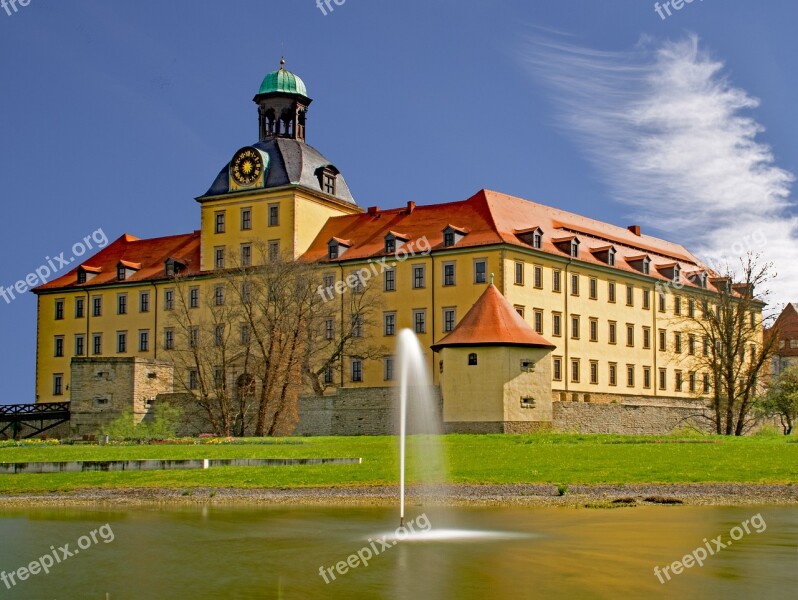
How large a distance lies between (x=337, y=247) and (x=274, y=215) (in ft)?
18.3

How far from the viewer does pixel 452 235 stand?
70.2 m

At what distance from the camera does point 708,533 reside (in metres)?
21.9

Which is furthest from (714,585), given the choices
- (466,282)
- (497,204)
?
(497,204)

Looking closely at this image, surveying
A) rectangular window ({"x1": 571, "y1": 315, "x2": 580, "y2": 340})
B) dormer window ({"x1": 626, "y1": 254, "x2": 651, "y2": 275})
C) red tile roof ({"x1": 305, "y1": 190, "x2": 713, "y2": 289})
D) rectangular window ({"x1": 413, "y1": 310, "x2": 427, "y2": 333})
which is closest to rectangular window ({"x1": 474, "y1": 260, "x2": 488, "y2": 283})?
red tile roof ({"x1": 305, "y1": 190, "x2": 713, "y2": 289})

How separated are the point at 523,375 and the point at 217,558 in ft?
119

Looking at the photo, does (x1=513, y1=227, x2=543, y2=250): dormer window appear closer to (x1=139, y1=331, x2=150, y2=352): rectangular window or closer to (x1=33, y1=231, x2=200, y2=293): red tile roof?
(x1=33, y1=231, x2=200, y2=293): red tile roof

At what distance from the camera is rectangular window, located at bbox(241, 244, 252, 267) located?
259ft

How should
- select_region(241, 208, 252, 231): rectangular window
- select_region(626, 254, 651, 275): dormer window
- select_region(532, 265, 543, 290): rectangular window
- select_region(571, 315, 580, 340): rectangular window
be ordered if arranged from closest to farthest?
select_region(532, 265, 543, 290): rectangular window
select_region(571, 315, 580, 340): rectangular window
select_region(241, 208, 252, 231): rectangular window
select_region(626, 254, 651, 275): dormer window

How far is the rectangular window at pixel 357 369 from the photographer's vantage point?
7262 centimetres

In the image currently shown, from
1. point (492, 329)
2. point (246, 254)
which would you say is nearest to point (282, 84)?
point (246, 254)

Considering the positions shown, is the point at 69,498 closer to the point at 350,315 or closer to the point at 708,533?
the point at 708,533

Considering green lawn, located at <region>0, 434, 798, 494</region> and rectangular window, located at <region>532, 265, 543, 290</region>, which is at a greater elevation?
rectangular window, located at <region>532, 265, 543, 290</region>

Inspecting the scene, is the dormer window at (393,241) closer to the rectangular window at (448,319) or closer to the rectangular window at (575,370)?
the rectangular window at (448,319)

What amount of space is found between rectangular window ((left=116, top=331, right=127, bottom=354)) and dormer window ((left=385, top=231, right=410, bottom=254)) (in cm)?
2253
